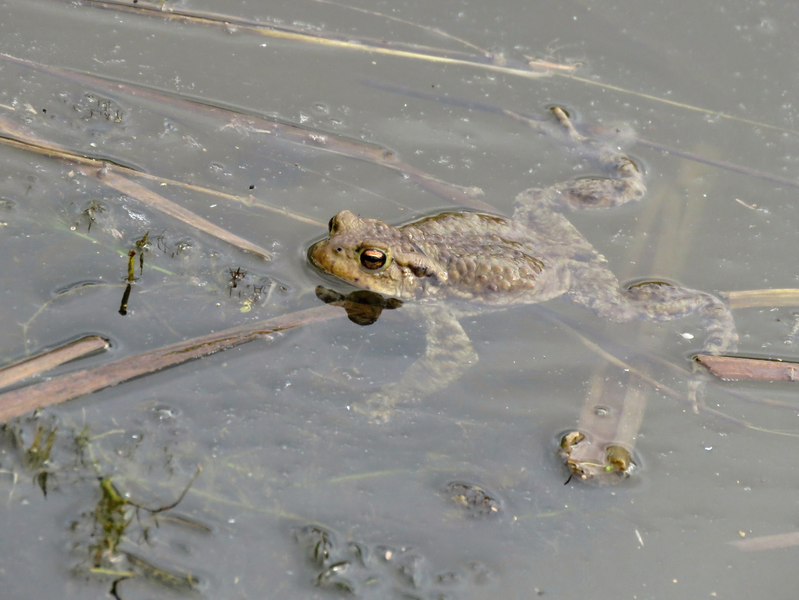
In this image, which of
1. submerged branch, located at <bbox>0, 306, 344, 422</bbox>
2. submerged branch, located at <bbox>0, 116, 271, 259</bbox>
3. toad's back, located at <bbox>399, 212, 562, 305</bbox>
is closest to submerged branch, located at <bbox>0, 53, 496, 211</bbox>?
toad's back, located at <bbox>399, 212, 562, 305</bbox>

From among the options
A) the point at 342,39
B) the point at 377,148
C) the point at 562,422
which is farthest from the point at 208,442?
the point at 342,39

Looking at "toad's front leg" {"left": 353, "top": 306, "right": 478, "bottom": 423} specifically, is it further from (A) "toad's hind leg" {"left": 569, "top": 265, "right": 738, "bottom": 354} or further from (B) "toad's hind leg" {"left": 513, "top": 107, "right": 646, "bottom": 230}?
(B) "toad's hind leg" {"left": 513, "top": 107, "right": 646, "bottom": 230}

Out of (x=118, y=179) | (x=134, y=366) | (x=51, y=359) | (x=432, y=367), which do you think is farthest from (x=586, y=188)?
(x=51, y=359)

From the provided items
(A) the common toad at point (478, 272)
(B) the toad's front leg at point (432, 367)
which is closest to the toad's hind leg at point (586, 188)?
(A) the common toad at point (478, 272)

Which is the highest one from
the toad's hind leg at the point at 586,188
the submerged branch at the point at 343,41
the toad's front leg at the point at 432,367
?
the submerged branch at the point at 343,41

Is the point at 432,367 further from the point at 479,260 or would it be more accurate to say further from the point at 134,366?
the point at 134,366

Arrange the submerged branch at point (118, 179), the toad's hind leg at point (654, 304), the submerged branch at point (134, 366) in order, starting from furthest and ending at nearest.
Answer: the toad's hind leg at point (654, 304) < the submerged branch at point (118, 179) < the submerged branch at point (134, 366)

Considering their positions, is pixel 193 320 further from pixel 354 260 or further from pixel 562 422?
pixel 562 422

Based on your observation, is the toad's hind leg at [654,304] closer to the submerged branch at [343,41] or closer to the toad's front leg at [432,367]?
the toad's front leg at [432,367]
